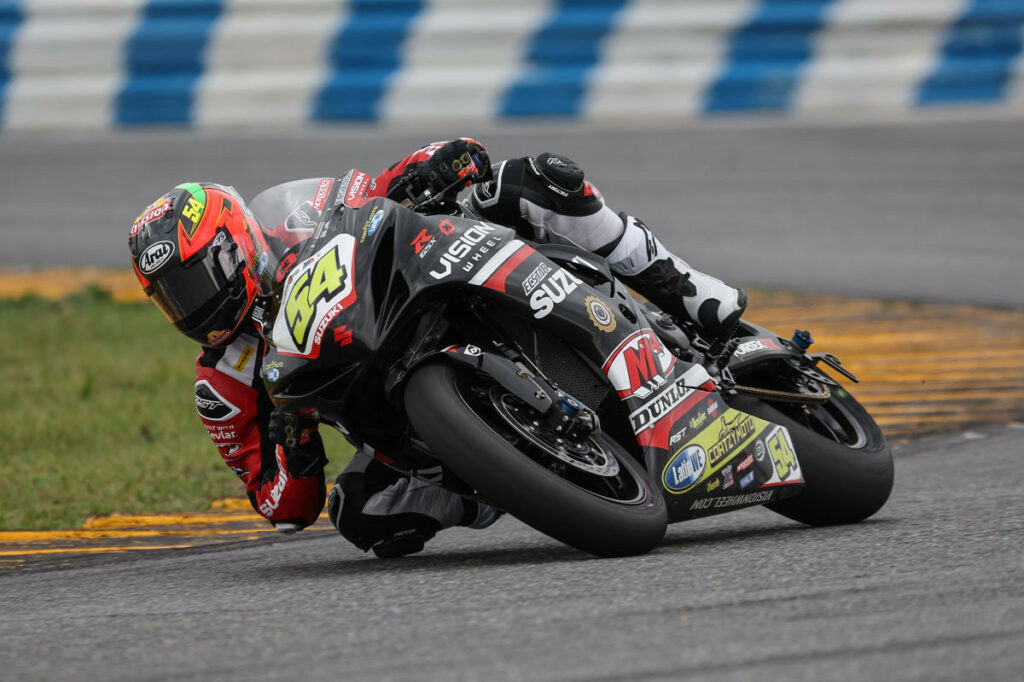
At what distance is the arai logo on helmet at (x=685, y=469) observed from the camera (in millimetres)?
3986

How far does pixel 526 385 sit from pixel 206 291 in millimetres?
1016

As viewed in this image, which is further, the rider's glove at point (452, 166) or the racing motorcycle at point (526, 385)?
the rider's glove at point (452, 166)

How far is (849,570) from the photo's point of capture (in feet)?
11.4

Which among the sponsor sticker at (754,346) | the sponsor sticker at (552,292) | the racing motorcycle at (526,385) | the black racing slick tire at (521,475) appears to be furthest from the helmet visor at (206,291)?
the sponsor sticker at (754,346)

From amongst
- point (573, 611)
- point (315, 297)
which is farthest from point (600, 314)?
point (573, 611)

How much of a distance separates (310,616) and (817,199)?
7.60 metres

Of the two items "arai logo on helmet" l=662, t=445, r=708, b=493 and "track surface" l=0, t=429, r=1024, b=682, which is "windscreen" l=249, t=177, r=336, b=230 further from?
"arai logo on helmet" l=662, t=445, r=708, b=493

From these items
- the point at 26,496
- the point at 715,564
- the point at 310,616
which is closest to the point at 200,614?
the point at 310,616

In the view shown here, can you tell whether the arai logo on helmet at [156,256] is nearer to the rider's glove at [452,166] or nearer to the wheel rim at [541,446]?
the rider's glove at [452,166]

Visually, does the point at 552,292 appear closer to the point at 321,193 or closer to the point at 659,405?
the point at 659,405

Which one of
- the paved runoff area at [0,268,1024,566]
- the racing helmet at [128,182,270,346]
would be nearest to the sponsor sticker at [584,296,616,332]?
the racing helmet at [128,182,270,346]

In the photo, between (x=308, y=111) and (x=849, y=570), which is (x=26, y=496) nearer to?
(x=849, y=570)

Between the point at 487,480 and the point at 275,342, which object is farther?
the point at 275,342

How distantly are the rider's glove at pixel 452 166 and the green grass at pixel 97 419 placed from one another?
197 cm
